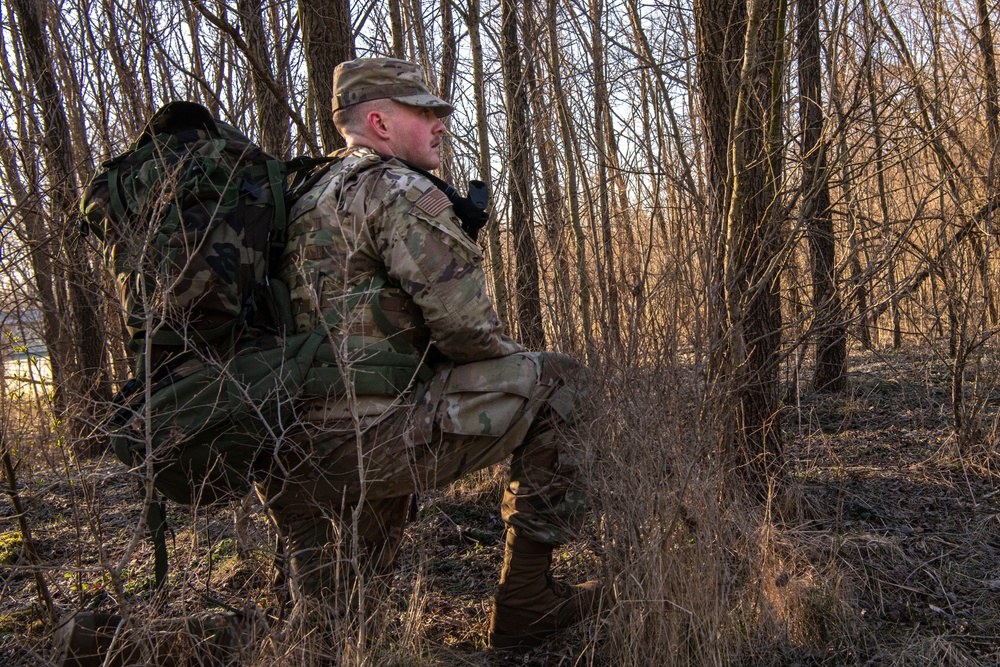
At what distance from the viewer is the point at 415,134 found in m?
2.76

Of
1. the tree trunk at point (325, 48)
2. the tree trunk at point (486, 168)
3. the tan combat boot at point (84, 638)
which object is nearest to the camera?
the tan combat boot at point (84, 638)

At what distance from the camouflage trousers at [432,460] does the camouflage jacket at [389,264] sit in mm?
115

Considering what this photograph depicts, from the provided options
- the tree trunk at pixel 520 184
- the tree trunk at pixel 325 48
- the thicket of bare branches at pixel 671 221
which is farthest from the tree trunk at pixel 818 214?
the tree trunk at pixel 325 48

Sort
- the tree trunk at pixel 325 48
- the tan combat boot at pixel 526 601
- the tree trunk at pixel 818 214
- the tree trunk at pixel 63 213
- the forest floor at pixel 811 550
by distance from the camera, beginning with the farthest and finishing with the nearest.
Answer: the tree trunk at pixel 325 48
the tree trunk at pixel 63 213
the tree trunk at pixel 818 214
the tan combat boot at pixel 526 601
the forest floor at pixel 811 550

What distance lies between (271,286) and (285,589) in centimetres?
98

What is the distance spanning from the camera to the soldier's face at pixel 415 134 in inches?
108

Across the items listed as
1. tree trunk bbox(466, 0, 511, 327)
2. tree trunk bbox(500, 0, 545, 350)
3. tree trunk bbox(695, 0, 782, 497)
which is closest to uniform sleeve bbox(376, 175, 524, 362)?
tree trunk bbox(695, 0, 782, 497)

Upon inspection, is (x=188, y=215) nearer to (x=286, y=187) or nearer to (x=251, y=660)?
(x=286, y=187)

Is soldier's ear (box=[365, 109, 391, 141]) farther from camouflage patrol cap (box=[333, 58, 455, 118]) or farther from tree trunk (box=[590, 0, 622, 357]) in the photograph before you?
tree trunk (box=[590, 0, 622, 357])

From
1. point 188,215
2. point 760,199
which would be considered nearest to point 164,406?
point 188,215

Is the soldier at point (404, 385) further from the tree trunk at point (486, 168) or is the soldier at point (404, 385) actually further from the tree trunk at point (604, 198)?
the tree trunk at point (486, 168)

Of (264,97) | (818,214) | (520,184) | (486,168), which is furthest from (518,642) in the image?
(264,97)

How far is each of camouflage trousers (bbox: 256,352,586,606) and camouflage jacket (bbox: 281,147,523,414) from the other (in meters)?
0.12

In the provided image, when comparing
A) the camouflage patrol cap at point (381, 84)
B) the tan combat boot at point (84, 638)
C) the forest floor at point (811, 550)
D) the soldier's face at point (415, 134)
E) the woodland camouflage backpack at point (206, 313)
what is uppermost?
the camouflage patrol cap at point (381, 84)
